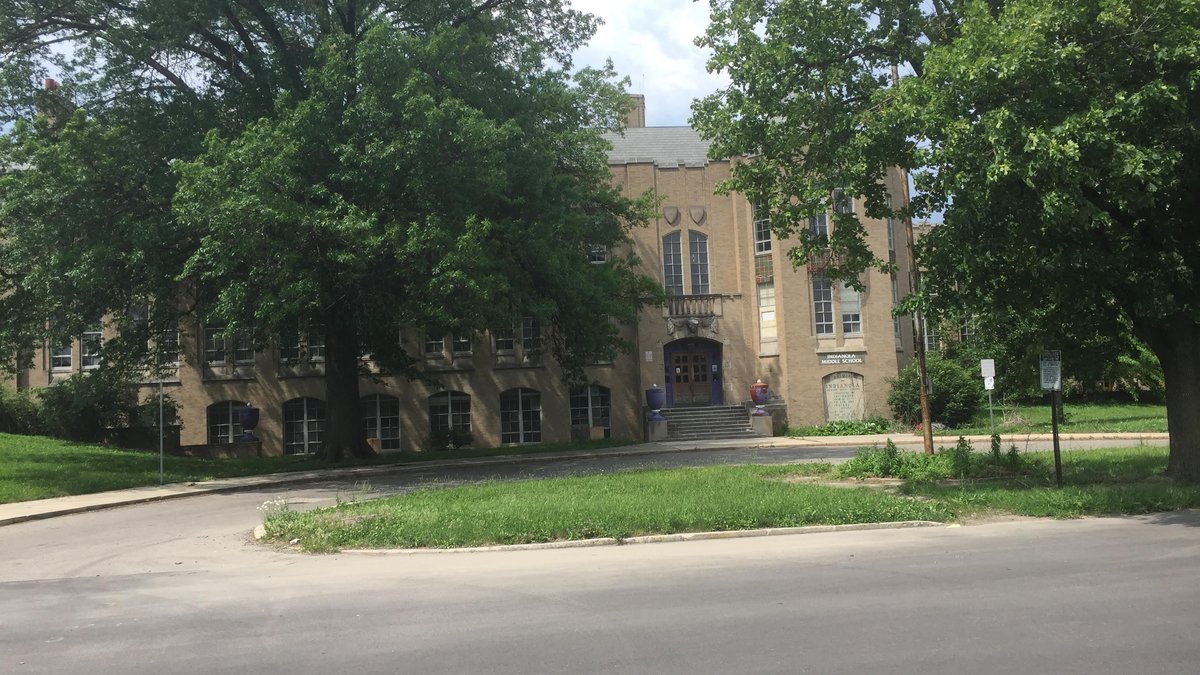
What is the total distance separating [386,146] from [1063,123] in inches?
526

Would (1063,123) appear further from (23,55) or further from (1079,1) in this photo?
(23,55)

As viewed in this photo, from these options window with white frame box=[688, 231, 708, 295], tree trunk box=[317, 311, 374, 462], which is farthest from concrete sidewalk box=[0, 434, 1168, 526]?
window with white frame box=[688, 231, 708, 295]

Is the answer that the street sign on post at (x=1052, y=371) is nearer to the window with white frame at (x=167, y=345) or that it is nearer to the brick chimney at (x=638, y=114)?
the window with white frame at (x=167, y=345)

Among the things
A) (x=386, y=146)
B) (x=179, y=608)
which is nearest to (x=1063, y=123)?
(x=179, y=608)

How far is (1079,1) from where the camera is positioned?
10945 millimetres

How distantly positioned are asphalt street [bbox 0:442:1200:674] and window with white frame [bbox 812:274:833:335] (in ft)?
78.2

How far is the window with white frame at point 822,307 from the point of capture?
116ft

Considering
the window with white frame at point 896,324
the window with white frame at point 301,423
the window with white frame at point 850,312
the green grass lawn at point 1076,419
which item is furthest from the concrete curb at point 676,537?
the window with white frame at point 301,423

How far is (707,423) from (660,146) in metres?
14.0

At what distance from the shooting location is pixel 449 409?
36.8 metres

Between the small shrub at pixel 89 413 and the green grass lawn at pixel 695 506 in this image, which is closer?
the green grass lawn at pixel 695 506

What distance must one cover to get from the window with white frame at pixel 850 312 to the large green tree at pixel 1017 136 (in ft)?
66.3

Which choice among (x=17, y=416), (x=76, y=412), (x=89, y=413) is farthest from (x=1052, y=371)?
(x=17, y=416)

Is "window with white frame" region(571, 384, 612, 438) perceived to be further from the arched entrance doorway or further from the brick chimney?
A: the brick chimney
